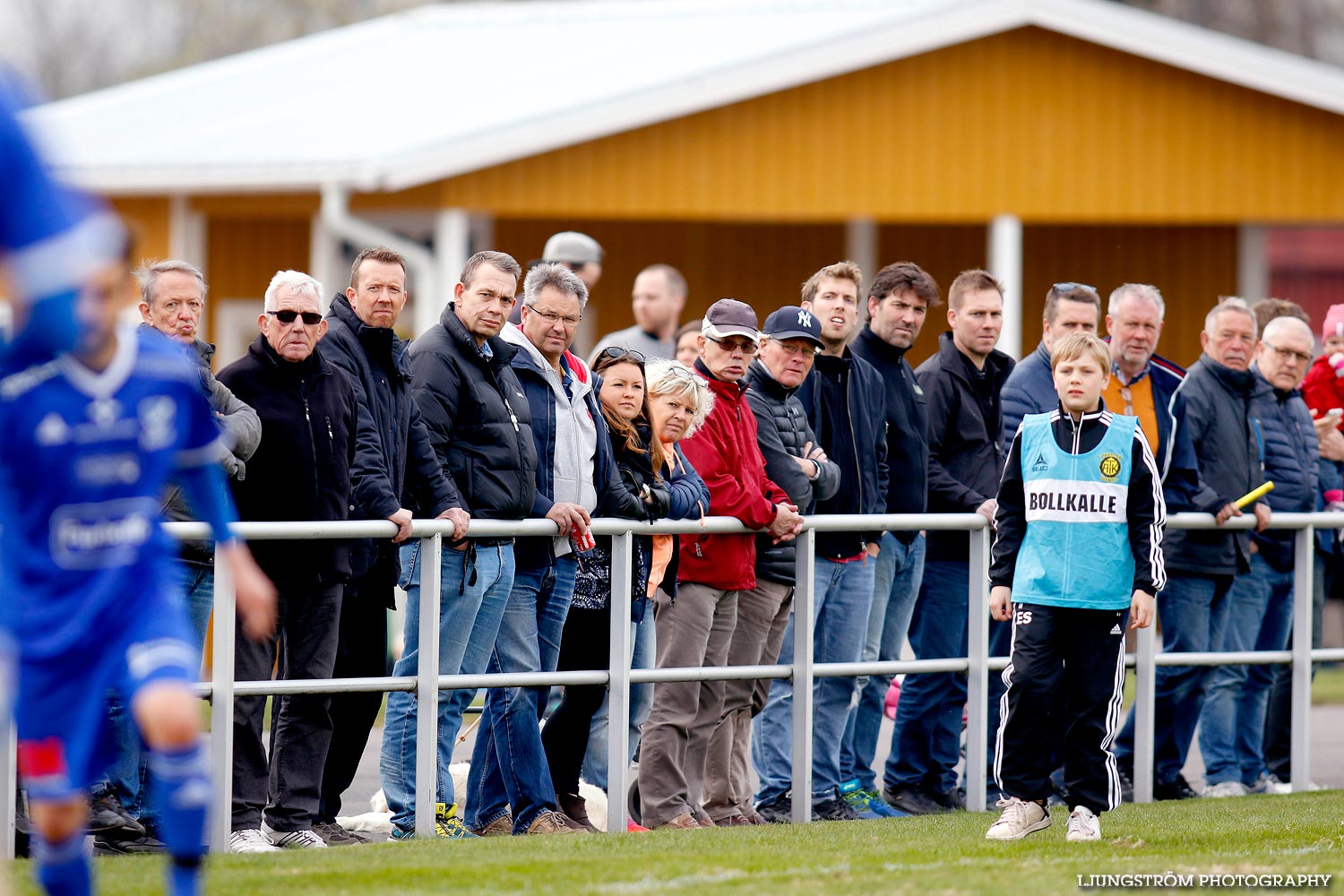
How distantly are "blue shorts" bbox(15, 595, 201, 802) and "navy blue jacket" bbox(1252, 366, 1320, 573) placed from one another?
6488 mm

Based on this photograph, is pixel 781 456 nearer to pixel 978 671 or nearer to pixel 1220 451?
pixel 978 671

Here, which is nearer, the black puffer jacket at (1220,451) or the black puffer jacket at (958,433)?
the black puffer jacket at (958,433)

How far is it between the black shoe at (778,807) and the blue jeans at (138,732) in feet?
8.04

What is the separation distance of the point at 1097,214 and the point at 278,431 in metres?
10.2

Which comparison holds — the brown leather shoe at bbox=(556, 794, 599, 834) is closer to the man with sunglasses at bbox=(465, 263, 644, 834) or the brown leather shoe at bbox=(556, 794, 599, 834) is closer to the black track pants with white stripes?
the man with sunglasses at bbox=(465, 263, 644, 834)

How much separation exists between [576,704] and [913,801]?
5.44ft

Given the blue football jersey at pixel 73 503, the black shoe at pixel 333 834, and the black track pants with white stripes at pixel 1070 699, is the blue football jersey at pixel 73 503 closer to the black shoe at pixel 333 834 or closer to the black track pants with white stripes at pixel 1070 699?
the black shoe at pixel 333 834

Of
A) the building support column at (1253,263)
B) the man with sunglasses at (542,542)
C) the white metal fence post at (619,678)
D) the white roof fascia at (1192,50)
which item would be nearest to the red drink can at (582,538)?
the man with sunglasses at (542,542)

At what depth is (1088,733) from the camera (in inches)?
282

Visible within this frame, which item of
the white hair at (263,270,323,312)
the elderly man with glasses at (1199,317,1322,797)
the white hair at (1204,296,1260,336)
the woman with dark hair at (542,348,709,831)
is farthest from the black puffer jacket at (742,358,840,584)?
the elderly man with glasses at (1199,317,1322,797)

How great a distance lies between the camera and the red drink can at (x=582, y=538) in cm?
737

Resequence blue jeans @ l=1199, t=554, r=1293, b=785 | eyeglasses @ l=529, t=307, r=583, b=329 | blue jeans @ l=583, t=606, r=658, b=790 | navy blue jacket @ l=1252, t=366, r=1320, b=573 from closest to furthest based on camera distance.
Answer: eyeglasses @ l=529, t=307, r=583, b=329
blue jeans @ l=583, t=606, r=658, b=790
blue jeans @ l=1199, t=554, r=1293, b=785
navy blue jacket @ l=1252, t=366, r=1320, b=573

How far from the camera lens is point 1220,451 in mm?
9383

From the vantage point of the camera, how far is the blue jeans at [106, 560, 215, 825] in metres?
6.64
